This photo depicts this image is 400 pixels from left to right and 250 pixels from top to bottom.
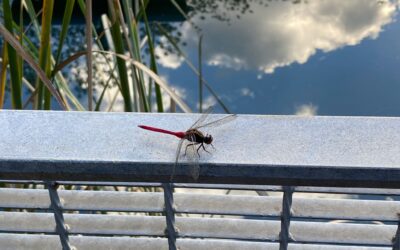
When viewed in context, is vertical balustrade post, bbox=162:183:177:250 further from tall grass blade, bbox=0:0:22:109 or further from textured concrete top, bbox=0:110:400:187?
tall grass blade, bbox=0:0:22:109

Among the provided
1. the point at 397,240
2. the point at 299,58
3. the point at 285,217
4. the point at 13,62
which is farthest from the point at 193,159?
the point at 299,58

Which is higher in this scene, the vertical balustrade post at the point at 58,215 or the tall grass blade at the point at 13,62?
the tall grass blade at the point at 13,62

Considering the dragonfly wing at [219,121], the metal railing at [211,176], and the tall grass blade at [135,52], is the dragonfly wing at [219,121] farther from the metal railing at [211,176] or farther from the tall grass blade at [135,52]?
the tall grass blade at [135,52]

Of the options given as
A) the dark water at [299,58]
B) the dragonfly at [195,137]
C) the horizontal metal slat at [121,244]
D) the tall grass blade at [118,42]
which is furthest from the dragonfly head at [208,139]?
the dark water at [299,58]

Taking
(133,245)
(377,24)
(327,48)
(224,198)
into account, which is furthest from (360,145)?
(377,24)

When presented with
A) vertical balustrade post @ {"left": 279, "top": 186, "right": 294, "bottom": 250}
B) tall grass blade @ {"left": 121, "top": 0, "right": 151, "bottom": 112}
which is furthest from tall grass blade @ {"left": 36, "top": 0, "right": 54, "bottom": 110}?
vertical balustrade post @ {"left": 279, "top": 186, "right": 294, "bottom": 250}
